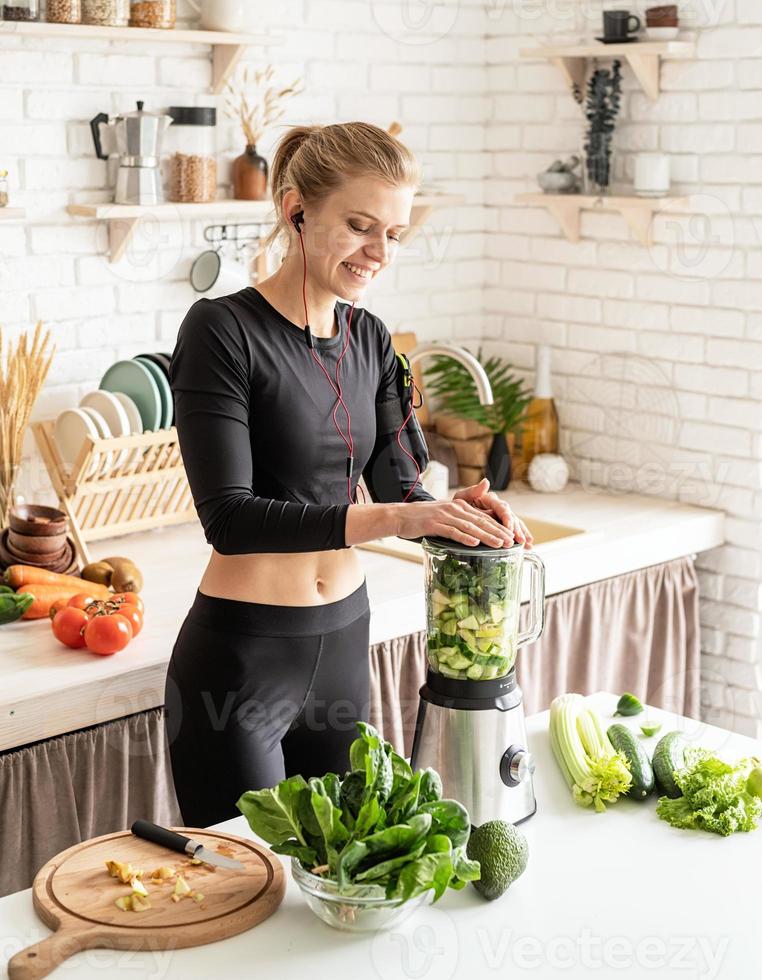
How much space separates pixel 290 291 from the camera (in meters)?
2.00

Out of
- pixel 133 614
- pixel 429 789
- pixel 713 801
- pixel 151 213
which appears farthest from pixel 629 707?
pixel 151 213

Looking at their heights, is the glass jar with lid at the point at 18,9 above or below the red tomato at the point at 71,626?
above

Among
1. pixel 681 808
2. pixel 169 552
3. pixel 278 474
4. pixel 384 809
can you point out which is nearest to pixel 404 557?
pixel 169 552

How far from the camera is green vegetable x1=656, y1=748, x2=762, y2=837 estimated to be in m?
1.71

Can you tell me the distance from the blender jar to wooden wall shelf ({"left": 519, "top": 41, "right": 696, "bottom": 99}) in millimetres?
2012

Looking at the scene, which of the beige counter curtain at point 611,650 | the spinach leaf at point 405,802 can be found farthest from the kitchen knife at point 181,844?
the beige counter curtain at point 611,650

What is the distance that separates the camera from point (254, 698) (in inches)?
76.2

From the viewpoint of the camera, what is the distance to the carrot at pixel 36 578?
2.57 meters

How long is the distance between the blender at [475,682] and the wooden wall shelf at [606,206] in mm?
1895

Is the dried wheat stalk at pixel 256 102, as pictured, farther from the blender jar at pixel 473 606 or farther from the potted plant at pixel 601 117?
the blender jar at pixel 473 606

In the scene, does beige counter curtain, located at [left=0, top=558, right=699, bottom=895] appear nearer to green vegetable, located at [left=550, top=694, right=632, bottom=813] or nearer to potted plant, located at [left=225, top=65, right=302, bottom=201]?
green vegetable, located at [left=550, top=694, right=632, bottom=813]

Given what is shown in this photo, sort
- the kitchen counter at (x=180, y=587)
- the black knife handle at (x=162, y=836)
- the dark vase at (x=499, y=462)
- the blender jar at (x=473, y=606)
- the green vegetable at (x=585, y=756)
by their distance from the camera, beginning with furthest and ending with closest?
the dark vase at (x=499, y=462)
the kitchen counter at (x=180, y=587)
the green vegetable at (x=585, y=756)
the blender jar at (x=473, y=606)
the black knife handle at (x=162, y=836)

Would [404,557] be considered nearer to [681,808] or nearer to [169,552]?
[169,552]

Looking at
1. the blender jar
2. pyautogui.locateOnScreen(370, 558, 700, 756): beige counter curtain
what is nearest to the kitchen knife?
the blender jar
